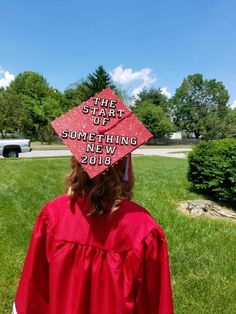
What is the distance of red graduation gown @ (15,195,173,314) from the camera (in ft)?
6.61

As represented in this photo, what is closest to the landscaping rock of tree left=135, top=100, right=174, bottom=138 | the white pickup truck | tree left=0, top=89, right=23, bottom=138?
the white pickup truck

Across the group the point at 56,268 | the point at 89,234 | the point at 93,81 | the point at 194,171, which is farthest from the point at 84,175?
the point at 93,81

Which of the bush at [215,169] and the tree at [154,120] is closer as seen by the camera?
the bush at [215,169]

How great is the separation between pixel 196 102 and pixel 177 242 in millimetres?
80909

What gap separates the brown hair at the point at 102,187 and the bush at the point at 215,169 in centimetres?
651

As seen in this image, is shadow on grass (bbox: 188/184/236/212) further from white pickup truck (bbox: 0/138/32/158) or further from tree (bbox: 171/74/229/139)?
tree (bbox: 171/74/229/139)

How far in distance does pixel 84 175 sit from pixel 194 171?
7.92 metres

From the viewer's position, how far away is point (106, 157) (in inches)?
84.0

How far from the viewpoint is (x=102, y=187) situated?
6.86ft

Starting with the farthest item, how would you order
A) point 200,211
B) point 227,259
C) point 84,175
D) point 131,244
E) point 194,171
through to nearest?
point 194,171 < point 200,211 < point 227,259 < point 84,175 < point 131,244

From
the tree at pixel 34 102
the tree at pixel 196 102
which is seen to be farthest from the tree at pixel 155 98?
the tree at pixel 34 102

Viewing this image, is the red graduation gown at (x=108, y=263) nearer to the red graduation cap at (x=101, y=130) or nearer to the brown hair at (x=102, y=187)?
the brown hair at (x=102, y=187)

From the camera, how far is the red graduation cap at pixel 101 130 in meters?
2.16

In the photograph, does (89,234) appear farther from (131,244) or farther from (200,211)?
(200,211)
